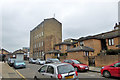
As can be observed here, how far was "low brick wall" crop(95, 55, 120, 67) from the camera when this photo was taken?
620 inches

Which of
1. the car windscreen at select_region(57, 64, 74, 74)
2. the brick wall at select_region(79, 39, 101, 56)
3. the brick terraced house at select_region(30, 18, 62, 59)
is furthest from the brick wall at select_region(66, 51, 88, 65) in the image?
the brick terraced house at select_region(30, 18, 62, 59)

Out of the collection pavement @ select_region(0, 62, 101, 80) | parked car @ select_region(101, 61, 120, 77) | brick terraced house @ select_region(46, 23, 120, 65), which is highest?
brick terraced house @ select_region(46, 23, 120, 65)

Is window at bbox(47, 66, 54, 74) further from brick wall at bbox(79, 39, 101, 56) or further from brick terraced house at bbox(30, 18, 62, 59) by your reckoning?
brick terraced house at bbox(30, 18, 62, 59)

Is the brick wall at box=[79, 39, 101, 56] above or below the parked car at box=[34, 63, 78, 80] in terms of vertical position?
above

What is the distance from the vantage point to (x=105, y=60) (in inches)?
664

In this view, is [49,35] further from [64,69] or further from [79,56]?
[64,69]

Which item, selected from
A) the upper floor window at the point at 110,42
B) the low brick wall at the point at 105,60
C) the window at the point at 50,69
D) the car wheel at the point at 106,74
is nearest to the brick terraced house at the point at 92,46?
the upper floor window at the point at 110,42

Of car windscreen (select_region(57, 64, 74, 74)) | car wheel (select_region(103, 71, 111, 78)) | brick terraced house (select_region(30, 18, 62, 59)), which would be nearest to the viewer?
car windscreen (select_region(57, 64, 74, 74))

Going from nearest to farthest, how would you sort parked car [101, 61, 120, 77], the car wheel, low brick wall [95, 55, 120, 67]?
parked car [101, 61, 120, 77] < the car wheel < low brick wall [95, 55, 120, 67]

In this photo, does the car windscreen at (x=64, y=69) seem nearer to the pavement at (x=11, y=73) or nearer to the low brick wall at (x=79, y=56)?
the pavement at (x=11, y=73)

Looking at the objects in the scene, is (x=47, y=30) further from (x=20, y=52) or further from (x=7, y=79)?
(x=7, y=79)

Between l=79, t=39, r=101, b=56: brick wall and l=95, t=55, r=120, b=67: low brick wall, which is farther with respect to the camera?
l=79, t=39, r=101, b=56: brick wall

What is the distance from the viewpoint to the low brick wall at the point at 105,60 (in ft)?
51.6

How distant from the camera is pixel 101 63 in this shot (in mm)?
17328
